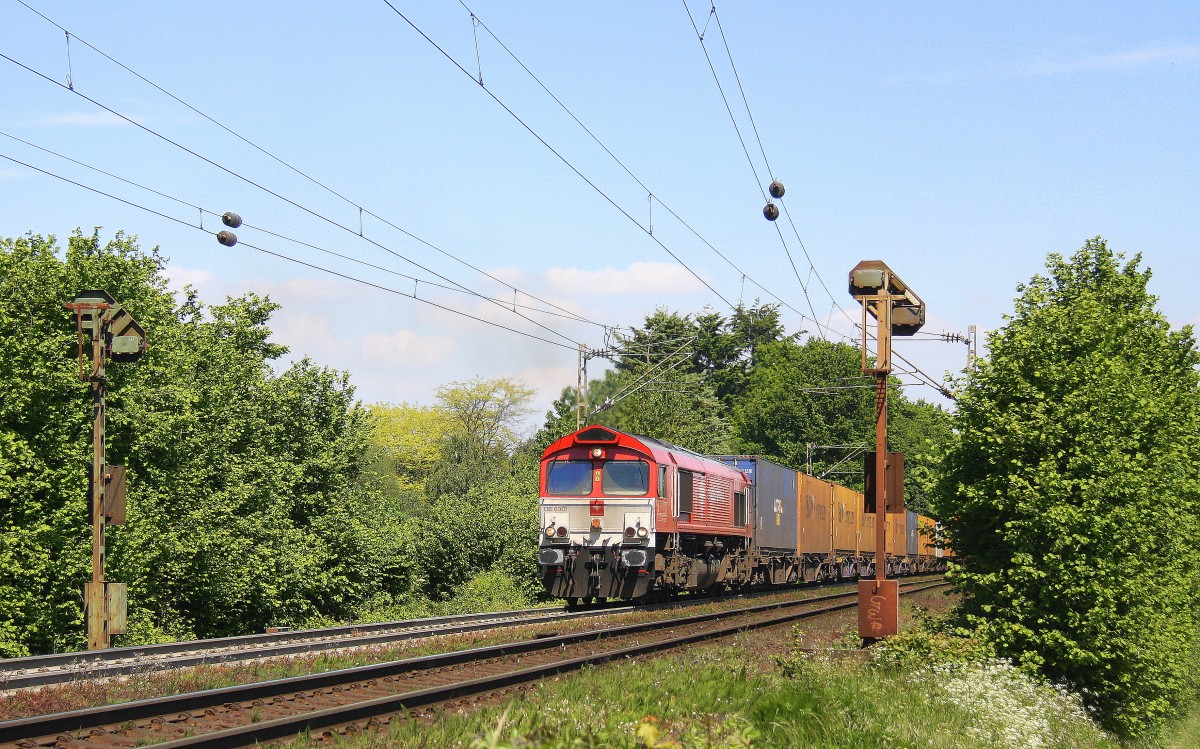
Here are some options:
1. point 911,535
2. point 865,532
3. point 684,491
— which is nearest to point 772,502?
point 684,491

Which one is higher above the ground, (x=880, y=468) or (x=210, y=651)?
(x=880, y=468)

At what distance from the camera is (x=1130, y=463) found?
1571 centimetres

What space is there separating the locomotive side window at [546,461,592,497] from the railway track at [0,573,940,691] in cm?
361

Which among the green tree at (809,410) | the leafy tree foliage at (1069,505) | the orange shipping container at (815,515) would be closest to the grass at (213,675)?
the leafy tree foliage at (1069,505)

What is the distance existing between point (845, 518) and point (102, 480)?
33.4 meters

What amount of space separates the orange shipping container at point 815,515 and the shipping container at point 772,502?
93cm

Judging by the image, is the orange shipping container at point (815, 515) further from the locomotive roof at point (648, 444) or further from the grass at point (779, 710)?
the grass at point (779, 710)

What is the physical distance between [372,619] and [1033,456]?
2127 centimetres

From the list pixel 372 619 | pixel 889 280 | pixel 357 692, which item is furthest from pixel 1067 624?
pixel 372 619

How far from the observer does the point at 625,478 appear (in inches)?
984

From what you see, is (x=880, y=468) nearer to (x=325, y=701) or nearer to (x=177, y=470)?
(x=325, y=701)

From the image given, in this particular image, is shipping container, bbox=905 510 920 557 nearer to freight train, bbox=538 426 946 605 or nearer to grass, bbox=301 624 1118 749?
freight train, bbox=538 426 946 605

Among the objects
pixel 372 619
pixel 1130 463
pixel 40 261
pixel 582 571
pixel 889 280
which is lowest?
pixel 372 619

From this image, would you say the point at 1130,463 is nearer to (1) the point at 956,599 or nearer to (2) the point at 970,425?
(2) the point at 970,425
